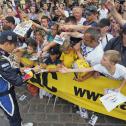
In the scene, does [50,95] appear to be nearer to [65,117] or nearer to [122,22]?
[65,117]

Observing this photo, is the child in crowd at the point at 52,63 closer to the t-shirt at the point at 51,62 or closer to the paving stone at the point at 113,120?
the t-shirt at the point at 51,62

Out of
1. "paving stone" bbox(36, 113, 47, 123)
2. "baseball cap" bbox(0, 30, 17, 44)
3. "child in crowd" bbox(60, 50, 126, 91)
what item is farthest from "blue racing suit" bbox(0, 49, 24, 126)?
"child in crowd" bbox(60, 50, 126, 91)

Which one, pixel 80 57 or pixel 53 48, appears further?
pixel 53 48

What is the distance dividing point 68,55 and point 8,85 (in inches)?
58.0

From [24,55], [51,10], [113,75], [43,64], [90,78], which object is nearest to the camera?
[113,75]

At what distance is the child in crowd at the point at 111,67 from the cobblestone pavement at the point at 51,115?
121cm

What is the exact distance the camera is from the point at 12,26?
27.1 ft

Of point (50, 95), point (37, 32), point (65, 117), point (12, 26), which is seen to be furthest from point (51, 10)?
point (65, 117)

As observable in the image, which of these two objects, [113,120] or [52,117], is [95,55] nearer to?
[113,120]

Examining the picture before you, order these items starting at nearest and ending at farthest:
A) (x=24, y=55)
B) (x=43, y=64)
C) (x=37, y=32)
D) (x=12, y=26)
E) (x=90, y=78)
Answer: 1. (x=90, y=78)
2. (x=43, y=64)
3. (x=24, y=55)
4. (x=37, y=32)
5. (x=12, y=26)

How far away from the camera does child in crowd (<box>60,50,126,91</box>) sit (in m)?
5.01

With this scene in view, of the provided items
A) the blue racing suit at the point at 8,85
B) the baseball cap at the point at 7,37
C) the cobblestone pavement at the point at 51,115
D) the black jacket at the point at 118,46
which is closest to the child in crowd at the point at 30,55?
the blue racing suit at the point at 8,85

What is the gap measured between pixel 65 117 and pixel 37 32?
7.58ft

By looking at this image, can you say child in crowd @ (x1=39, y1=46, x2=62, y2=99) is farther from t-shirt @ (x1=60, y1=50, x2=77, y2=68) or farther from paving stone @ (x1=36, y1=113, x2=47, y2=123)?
paving stone @ (x1=36, y1=113, x2=47, y2=123)
